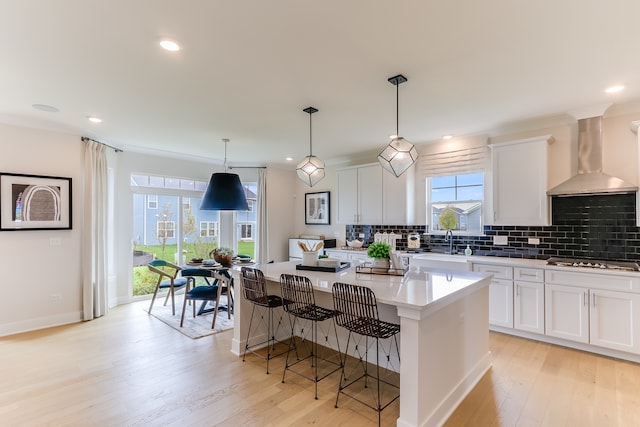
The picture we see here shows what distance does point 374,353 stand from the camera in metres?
3.06

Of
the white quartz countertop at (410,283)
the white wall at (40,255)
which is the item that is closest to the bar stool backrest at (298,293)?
the white quartz countertop at (410,283)

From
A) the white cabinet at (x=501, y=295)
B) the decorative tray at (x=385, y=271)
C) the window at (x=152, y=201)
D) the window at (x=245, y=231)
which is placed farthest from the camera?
the window at (x=245, y=231)

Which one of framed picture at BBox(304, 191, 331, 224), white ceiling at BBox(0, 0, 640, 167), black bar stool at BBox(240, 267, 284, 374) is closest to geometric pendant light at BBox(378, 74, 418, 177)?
white ceiling at BBox(0, 0, 640, 167)

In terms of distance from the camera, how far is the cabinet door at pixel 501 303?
3.84 m

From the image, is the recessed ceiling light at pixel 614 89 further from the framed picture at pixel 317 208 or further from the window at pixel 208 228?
the window at pixel 208 228

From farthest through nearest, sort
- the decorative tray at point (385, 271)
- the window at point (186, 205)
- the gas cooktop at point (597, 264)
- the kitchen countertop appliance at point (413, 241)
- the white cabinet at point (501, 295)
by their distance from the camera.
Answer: the window at point (186, 205)
the kitchen countertop appliance at point (413, 241)
the white cabinet at point (501, 295)
the gas cooktop at point (597, 264)
the decorative tray at point (385, 271)

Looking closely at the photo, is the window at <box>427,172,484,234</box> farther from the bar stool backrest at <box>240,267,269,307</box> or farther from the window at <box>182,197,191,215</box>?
the window at <box>182,197,191,215</box>

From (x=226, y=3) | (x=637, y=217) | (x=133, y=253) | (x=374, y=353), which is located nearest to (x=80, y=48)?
(x=226, y=3)

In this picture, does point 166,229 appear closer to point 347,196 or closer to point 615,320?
point 347,196

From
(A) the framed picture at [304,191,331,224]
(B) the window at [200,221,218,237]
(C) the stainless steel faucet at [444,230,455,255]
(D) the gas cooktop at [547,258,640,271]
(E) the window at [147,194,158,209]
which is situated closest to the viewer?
(D) the gas cooktop at [547,258,640,271]

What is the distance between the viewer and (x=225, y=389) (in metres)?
2.68

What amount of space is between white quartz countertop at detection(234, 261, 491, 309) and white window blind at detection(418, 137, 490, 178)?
218 centimetres

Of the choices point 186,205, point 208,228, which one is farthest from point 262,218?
point 186,205

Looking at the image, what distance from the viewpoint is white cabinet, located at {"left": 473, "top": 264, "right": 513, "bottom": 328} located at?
3836 mm
